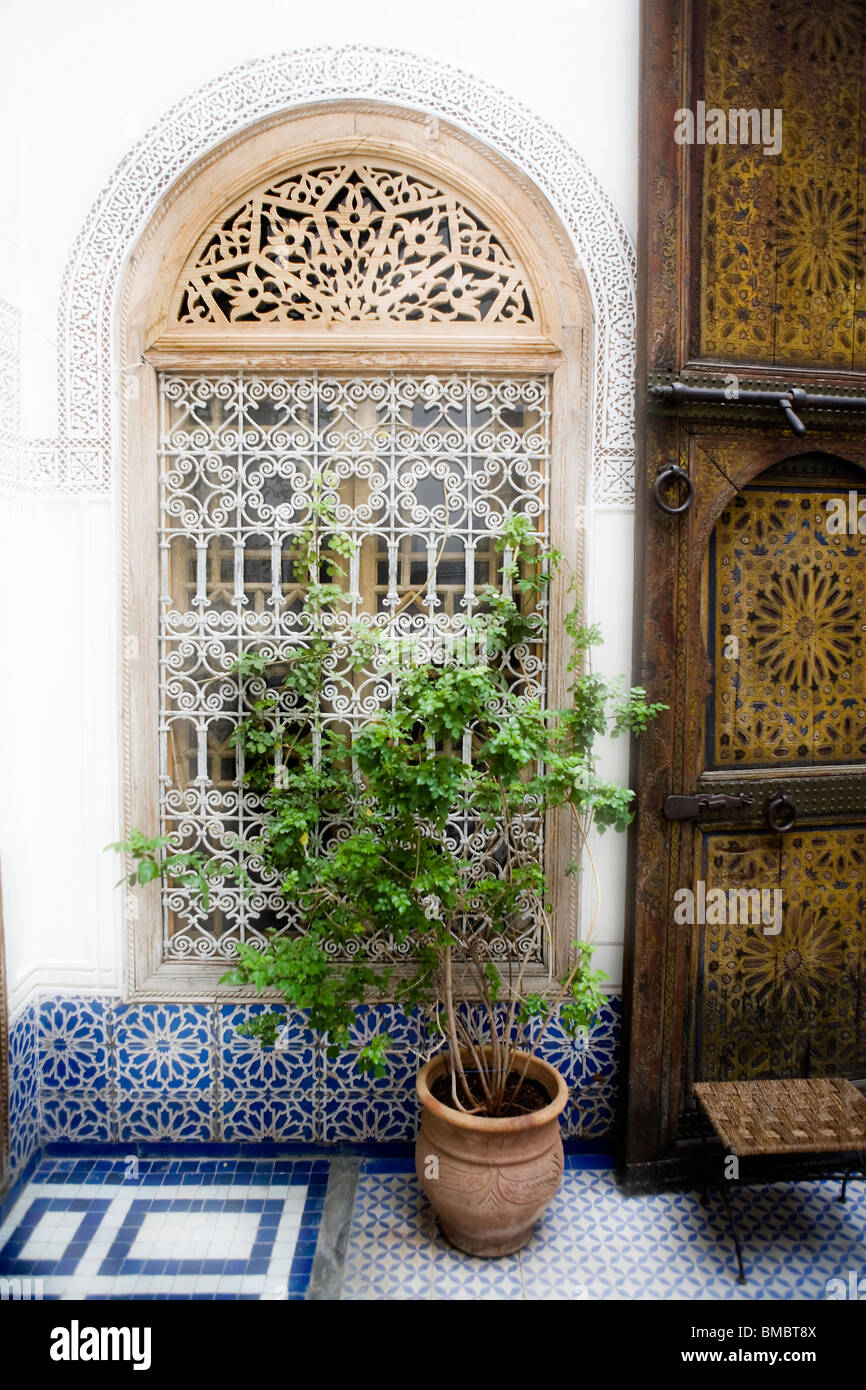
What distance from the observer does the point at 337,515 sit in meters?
2.56

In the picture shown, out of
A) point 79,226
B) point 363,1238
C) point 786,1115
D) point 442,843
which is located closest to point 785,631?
point 442,843

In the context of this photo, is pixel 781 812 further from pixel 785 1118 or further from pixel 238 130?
pixel 238 130

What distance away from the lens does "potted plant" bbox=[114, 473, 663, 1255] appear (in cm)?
221

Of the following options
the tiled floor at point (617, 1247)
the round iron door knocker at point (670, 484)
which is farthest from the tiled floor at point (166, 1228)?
the round iron door knocker at point (670, 484)

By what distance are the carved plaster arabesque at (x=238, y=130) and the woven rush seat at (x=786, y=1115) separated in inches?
67.3

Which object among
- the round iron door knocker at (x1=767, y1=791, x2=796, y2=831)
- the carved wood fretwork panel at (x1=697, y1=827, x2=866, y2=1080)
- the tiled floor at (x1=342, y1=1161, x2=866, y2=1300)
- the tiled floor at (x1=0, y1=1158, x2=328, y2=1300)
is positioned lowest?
the tiled floor at (x1=342, y1=1161, x2=866, y2=1300)

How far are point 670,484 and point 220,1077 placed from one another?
7.08 ft

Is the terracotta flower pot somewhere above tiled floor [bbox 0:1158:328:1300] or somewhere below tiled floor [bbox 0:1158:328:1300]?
above

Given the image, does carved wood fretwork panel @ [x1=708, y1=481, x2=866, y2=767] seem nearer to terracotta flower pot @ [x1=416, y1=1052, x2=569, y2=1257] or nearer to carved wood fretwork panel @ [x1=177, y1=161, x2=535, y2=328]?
carved wood fretwork panel @ [x1=177, y1=161, x2=535, y2=328]

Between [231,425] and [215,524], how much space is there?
0.96 ft

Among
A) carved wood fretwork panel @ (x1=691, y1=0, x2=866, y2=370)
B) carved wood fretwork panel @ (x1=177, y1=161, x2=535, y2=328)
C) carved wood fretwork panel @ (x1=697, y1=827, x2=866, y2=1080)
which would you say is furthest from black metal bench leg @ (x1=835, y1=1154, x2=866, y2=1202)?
carved wood fretwork panel @ (x1=177, y1=161, x2=535, y2=328)

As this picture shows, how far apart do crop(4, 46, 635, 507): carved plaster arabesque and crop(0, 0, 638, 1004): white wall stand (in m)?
0.04

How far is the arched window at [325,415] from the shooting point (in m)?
2.51

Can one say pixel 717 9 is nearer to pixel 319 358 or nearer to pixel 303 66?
pixel 303 66
